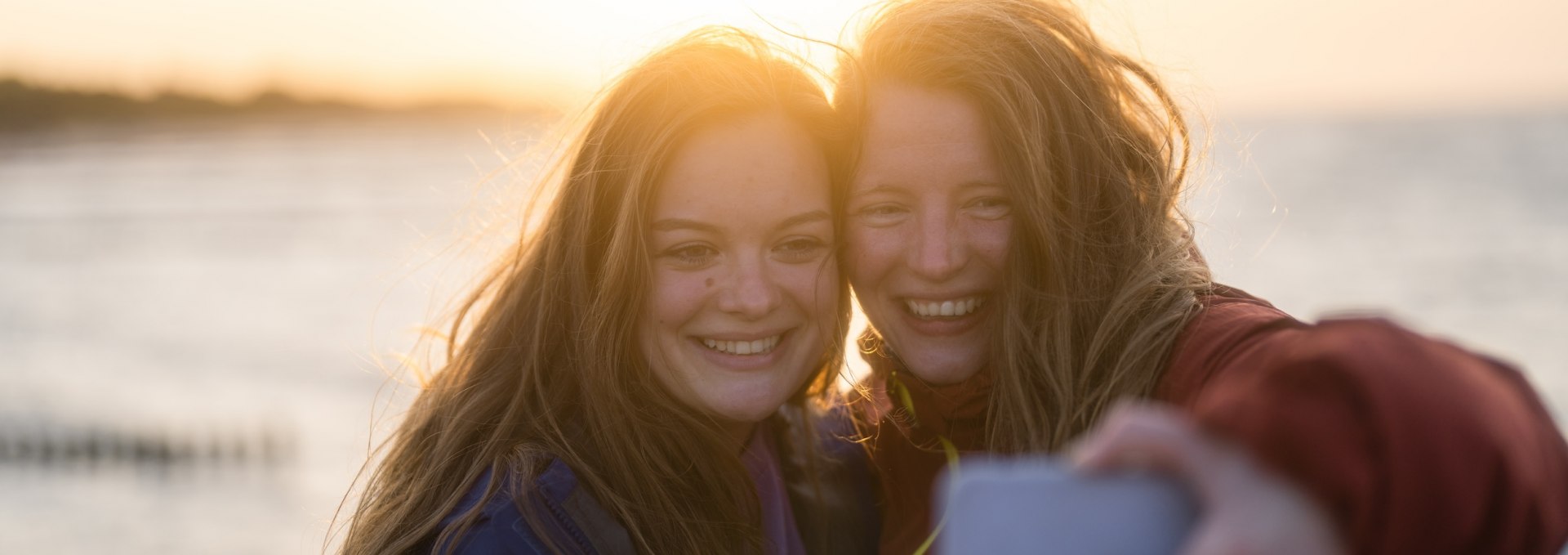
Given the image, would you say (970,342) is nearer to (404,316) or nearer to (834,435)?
(834,435)

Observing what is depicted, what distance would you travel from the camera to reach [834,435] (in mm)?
3779

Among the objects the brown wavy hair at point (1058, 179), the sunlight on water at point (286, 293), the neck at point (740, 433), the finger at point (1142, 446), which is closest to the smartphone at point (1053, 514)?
the finger at point (1142, 446)

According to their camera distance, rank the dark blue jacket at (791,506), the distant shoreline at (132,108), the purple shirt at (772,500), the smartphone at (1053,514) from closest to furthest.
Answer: the smartphone at (1053,514) → the dark blue jacket at (791,506) → the purple shirt at (772,500) → the distant shoreline at (132,108)

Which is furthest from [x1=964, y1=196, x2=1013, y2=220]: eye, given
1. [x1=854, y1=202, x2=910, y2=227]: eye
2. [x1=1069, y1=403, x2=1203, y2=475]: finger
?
[x1=1069, y1=403, x2=1203, y2=475]: finger

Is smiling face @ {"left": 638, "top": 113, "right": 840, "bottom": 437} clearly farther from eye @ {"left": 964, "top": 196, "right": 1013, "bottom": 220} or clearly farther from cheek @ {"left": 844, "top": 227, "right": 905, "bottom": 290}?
eye @ {"left": 964, "top": 196, "right": 1013, "bottom": 220}

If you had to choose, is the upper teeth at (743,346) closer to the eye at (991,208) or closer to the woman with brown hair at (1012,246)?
the woman with brown hair at (1012,246)

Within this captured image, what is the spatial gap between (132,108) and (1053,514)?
6654cm

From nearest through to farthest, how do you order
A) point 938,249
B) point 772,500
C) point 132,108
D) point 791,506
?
point 938,249 → point 772,500 → point 791,506 → point 132,108

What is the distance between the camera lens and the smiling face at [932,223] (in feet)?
9.55

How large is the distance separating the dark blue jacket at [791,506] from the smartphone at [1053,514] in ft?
5.37

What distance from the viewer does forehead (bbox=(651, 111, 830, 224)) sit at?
2.93 meters

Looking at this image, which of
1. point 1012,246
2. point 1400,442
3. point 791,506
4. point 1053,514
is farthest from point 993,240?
point 1053,514

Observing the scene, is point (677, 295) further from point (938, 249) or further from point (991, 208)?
point (991, 208)

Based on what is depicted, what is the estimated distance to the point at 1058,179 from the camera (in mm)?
2994
